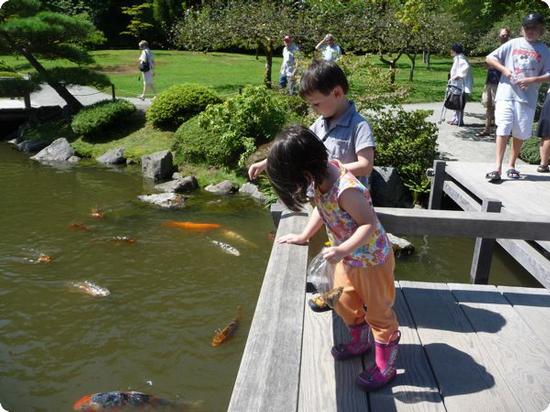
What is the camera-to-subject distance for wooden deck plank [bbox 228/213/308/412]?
1631 millimetres

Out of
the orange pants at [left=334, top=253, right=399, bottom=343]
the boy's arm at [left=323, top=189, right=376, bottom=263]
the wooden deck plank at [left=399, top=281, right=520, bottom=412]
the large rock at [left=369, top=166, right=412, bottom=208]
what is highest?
the boy's arm at [left=323, top=189, right=376, bottom=263]

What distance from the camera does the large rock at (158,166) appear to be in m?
11.4

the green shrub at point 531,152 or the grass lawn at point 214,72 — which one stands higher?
the grass lawn at point 214,72

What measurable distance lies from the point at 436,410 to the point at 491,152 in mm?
8650

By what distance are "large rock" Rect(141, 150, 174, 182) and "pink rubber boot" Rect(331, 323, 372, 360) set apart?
9.03 m

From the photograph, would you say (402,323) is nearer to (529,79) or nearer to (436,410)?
(436,410)

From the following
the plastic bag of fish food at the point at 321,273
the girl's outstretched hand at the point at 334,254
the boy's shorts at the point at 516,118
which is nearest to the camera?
the girl's outstretched hand at the point at 334,254

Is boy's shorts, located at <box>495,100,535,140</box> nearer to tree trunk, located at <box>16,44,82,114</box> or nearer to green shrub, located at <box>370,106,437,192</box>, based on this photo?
green shrub, located at <box>370,106,437,192</box>

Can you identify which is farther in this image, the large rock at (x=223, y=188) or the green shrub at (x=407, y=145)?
the large rock at (x=223, y=188)

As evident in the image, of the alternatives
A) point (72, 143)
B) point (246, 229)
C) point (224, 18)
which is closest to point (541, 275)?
point (246, 229)

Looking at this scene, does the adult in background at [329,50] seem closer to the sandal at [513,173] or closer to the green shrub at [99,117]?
the green shrub at [99,117]

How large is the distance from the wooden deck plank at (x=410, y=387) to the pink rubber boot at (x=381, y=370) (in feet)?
0.16

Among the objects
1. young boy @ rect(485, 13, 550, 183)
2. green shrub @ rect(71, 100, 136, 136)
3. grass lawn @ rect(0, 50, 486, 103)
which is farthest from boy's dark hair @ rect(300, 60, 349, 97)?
grass lawn @ rect(0, 50, 486, 103)

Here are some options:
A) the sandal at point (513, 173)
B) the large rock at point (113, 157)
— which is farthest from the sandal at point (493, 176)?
the large rock at point (113, 157)
